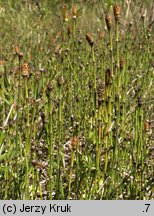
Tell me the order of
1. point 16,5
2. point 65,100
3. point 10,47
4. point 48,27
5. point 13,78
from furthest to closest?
point 16,5
point 48,27
point 10,47
point 13,78
point 65,100

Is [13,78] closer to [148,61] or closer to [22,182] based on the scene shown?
[148,61]

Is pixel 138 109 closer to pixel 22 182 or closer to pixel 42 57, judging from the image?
pixel 22 182

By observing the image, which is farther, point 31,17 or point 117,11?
point 31,17

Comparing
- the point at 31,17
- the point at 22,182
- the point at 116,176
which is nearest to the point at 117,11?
the point at 116,176

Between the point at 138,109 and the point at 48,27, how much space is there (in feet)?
8.77

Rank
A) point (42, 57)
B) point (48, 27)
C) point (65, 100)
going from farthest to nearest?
point (48, 27), point (42, 57), point (65, 100)

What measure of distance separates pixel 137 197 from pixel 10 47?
6.71 ft

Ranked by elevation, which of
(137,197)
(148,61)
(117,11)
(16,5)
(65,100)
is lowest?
(137,197)

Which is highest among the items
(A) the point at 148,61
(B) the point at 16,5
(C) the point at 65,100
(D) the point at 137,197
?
(B) the point at 16,5

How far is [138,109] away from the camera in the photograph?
1.43 meters
